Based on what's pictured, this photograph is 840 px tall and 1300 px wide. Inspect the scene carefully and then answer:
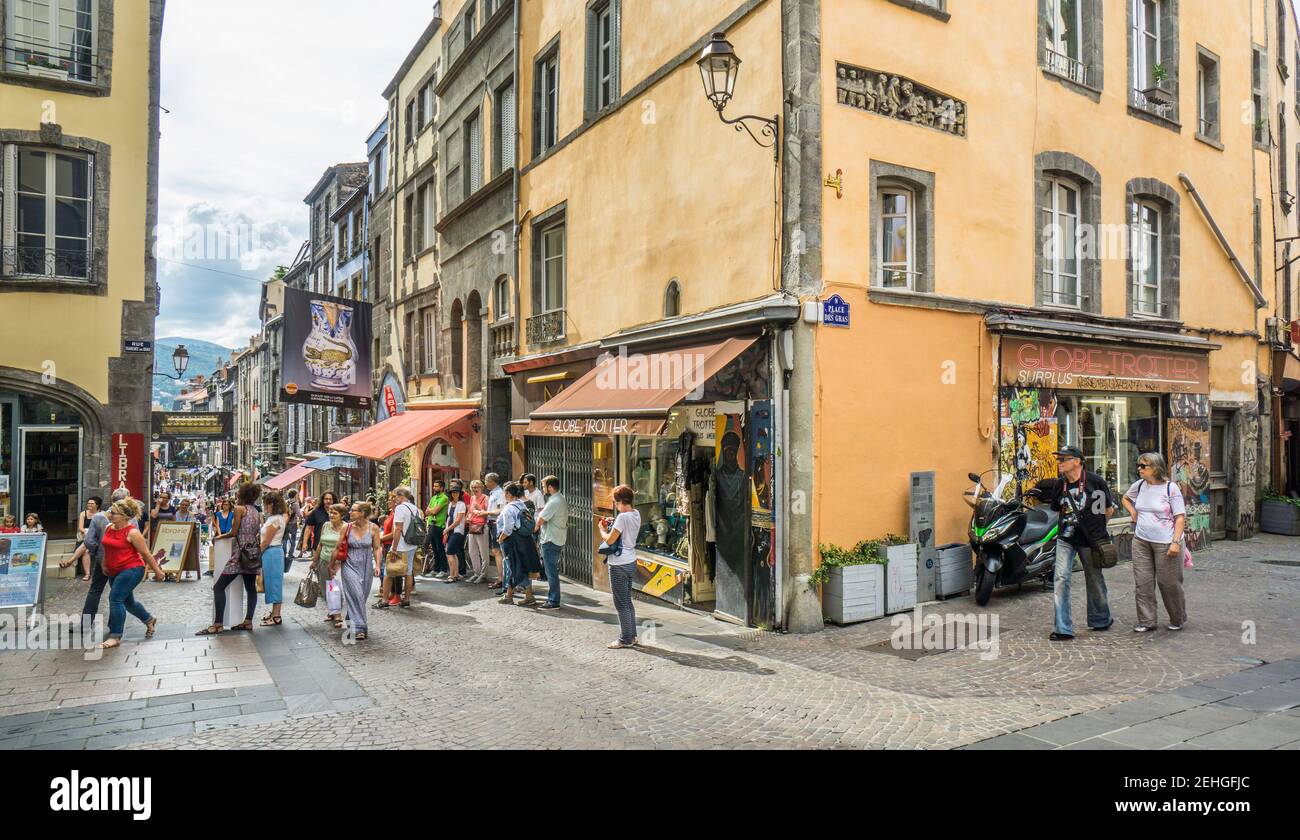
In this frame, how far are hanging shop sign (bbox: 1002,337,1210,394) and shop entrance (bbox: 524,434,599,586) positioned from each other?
6.28 m

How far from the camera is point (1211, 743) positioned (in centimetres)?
516

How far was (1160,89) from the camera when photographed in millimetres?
13516

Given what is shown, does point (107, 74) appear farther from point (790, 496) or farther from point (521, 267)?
point (790, 496)

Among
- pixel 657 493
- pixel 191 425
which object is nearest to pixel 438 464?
pixel 191 425

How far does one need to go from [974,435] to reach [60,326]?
52.1ft

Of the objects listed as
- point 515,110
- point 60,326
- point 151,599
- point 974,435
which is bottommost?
point 151,599

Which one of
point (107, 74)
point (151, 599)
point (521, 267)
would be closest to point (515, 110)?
point (521, 267)

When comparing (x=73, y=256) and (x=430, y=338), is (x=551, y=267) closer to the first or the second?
(x=430, y=338)

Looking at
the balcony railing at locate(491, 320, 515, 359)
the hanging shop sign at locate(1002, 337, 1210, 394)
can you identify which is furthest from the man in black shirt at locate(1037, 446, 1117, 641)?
the balcony railing at locate(491, 320, 515, 359)

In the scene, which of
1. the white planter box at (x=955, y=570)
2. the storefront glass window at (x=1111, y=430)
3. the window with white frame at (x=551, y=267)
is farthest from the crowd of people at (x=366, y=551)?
the storefront glass window at (x=1111, y=430)

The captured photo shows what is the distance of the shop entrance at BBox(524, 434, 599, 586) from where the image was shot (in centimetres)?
1337

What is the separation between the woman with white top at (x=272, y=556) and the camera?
9938 mm

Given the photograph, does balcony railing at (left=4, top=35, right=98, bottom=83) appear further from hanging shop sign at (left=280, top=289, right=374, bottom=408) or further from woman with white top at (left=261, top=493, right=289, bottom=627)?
woman with white top at (left=261, top=493, right=289, bottom=627)

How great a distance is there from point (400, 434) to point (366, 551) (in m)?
9.46
